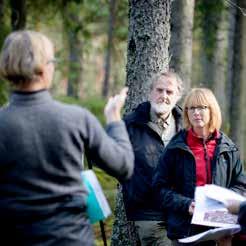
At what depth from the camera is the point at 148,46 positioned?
7.90 metres

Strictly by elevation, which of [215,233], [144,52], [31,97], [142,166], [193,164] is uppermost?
[144,52]

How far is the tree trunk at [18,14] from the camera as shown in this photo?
16.3 metres

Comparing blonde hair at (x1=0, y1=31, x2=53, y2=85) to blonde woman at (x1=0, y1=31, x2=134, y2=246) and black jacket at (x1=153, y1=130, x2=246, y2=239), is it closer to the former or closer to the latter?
blonde woman at (x1=0, y1=31, x2=134, y2=246)

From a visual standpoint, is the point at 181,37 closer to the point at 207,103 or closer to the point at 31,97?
the point at 207,103

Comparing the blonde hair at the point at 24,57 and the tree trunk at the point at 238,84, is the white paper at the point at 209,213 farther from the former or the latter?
the tree trunk at the point at 238,84

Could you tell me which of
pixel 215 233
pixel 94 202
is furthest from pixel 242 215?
pixel 94 202

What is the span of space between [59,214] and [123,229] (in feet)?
13.2

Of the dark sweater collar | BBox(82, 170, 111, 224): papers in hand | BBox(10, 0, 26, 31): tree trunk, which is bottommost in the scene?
BBox(82, 170, 111, 224): papers in hand

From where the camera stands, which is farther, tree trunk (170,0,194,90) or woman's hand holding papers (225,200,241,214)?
tree trunk (170,0,194,90)

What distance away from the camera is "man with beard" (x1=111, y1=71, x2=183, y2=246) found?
660 centimetres

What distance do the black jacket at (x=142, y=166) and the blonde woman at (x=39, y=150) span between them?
254 cm

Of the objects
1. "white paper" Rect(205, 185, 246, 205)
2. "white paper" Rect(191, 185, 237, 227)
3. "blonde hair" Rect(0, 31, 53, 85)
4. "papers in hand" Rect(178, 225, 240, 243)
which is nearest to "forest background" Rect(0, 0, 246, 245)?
"blonde hair" Rect(0, 31, 53, 85)

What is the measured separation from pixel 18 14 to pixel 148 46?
8879 mm

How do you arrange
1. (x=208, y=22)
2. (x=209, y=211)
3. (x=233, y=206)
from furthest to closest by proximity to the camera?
(x=208, y=22) < (x=209, y=211) < (x=233, y=206)
